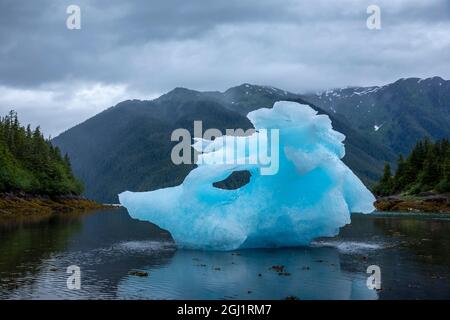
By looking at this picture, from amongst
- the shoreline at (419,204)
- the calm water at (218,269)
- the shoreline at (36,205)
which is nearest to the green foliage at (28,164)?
the shoreline at (36,205)

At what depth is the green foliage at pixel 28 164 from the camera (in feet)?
356

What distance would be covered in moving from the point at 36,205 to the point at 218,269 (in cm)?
8460

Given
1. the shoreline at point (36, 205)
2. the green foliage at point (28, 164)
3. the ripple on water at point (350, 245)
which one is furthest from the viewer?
the green foliage at point (28, 164)

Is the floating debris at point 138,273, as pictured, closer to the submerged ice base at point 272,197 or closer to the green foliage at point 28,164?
the submerged ice base at point 272,197

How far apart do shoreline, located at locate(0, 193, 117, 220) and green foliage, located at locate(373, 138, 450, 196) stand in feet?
246

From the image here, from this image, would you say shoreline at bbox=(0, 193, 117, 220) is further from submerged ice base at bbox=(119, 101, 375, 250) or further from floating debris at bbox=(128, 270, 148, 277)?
floating debris at bbox=(128, 270, 148, 277)

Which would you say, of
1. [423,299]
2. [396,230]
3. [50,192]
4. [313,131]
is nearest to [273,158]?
[313,131]

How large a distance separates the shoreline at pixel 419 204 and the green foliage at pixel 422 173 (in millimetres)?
4227

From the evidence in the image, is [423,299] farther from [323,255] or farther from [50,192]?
[50,192]

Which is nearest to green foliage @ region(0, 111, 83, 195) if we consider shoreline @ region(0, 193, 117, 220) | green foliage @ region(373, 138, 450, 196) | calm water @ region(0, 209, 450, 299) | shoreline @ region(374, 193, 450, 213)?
shoreline @ region(0, 193, 117, 220)

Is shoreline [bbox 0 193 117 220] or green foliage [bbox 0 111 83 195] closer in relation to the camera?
shoreline [bbox 0 193 117 220]

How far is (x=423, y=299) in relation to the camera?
78.0 ft

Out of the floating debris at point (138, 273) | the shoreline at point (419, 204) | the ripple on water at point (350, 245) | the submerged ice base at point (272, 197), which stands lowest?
the ripple on water at point (350, 245)

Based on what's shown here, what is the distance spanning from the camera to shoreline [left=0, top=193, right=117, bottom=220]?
90162 millimetres
